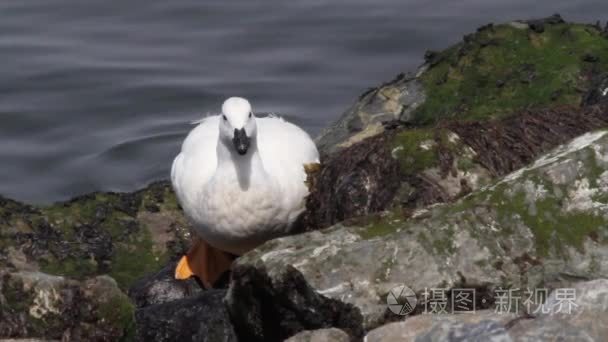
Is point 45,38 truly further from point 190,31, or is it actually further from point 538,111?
point 538,111

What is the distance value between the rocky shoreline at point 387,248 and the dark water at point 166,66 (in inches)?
156

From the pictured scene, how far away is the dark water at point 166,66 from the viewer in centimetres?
1363

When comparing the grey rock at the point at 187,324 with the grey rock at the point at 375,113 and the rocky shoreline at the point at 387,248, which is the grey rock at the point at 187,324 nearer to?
the rocky shoreline at the point at 387,248

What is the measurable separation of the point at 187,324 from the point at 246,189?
1279mm

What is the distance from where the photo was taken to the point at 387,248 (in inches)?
239

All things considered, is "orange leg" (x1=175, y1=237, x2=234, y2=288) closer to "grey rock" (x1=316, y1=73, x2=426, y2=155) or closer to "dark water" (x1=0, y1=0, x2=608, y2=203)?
"grey rock" (x1=316, y1=73, x2=426, y2=155)

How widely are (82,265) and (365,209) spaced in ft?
6.83

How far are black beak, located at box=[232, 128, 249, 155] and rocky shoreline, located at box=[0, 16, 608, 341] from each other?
0.74 m

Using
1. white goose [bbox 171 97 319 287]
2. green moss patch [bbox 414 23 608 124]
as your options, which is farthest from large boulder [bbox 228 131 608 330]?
green moss patch [bbox 414 23 608 124]

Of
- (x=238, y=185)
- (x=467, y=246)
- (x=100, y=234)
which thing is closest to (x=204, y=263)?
(x=238, y=185)

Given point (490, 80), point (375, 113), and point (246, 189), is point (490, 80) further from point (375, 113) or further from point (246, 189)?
point (246, 189)

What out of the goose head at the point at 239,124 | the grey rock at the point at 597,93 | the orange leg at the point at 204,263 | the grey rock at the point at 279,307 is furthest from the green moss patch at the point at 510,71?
the grey rock at the point at 279,307

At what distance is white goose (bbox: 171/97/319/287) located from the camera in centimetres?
796

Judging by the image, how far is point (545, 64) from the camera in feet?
32.7
